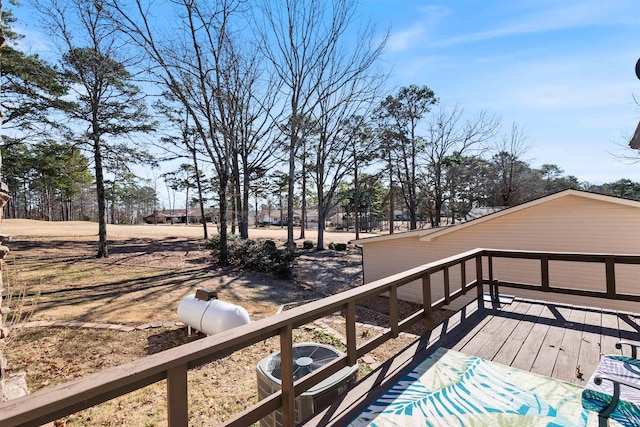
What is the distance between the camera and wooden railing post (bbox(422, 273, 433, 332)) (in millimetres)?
→ 3145

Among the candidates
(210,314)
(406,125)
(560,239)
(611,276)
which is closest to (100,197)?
(210,314)

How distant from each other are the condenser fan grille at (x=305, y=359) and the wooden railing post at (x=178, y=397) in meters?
1.28

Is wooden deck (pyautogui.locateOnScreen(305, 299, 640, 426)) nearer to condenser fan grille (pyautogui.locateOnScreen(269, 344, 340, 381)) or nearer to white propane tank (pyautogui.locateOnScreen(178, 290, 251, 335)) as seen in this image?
condenser fan grille (pyautogui.locateOnScreen(269, 344, 340, 381))

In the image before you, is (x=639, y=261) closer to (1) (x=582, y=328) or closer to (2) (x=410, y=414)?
(1) (x=582, y=328)

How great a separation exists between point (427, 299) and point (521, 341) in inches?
42.3

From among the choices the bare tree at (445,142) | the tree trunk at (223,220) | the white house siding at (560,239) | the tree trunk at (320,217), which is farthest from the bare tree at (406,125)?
the tree trunk at (223,220)

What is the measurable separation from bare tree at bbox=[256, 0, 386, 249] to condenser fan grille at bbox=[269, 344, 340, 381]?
41.4ft

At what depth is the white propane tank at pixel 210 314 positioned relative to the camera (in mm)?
→ 4980

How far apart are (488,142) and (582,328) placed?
65.5ft

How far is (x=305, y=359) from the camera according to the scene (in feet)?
8.70

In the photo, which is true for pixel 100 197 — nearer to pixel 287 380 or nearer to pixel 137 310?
pixel 137 310

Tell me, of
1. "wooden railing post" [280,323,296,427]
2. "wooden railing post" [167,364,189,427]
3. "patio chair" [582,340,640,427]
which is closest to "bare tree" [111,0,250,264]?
"wooden railing post" [280,323,296,427]

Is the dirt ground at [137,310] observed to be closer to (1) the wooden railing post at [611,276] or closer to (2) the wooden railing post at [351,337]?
(2) the wooden railing post at [351,337]

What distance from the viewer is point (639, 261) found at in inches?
135
